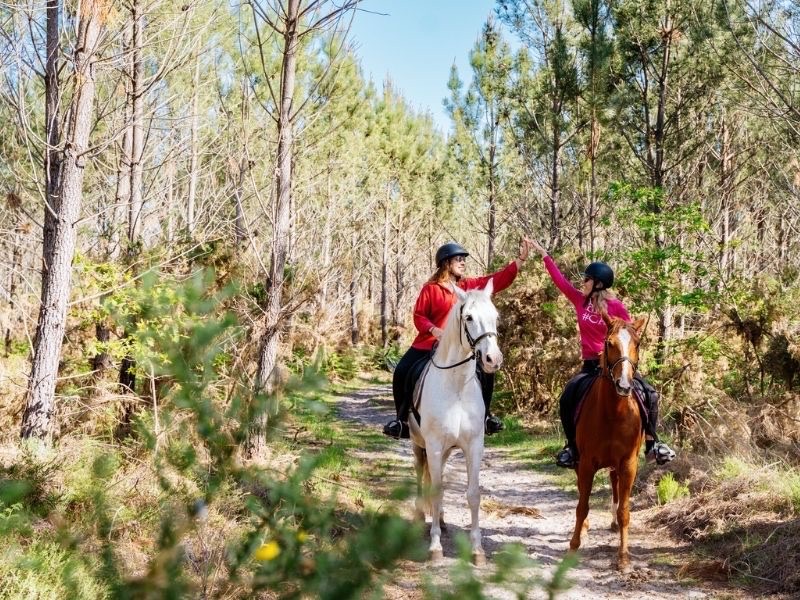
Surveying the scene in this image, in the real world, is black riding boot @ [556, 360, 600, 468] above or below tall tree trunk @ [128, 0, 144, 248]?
below

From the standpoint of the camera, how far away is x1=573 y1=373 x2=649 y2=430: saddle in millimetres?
5863

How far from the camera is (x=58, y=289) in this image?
5.76 meters

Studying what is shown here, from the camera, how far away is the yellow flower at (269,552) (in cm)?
132

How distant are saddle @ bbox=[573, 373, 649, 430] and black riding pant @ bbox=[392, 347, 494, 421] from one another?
0.81 metres

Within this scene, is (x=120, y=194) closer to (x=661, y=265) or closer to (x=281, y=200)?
(x=281, y=200)

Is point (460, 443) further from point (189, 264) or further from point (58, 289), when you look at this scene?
point (189, 264)

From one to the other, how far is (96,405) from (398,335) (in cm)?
2262

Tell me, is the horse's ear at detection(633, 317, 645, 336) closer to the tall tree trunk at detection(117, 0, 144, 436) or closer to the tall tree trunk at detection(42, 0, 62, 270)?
the tall tree trunk at detection(42, 0, 62, 270)

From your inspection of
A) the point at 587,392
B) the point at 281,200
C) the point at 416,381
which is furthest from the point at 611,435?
the point at 281,200

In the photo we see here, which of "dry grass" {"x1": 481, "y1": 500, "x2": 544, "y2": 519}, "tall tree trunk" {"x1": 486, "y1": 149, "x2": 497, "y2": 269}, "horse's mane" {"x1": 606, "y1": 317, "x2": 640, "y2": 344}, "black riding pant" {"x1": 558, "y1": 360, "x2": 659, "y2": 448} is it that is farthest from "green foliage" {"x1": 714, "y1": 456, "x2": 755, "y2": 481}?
"tall tree trunk" {"x1": 486, "y1": 149, "x2": 497, "y2": 269}

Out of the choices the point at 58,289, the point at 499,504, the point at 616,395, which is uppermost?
the point at 58,289

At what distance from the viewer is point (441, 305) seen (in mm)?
6574

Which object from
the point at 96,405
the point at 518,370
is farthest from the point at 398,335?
the point at 96,405

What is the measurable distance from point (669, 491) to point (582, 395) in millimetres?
1911
